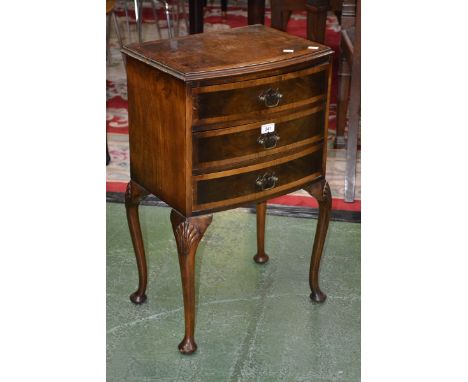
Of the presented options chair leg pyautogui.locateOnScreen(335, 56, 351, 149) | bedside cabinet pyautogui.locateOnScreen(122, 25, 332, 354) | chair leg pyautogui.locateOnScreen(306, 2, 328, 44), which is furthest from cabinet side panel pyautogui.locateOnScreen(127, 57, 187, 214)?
chair leg pyautogui.locateOnScreen(306, 2, 328, 44)

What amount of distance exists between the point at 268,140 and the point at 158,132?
0.97ft

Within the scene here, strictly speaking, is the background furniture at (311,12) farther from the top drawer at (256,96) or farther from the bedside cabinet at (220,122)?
the top drawer at (256,96)

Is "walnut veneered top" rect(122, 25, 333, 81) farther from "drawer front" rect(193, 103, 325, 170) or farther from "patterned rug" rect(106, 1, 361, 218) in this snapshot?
"patterned rug" rect(106, 1, 361, 218)

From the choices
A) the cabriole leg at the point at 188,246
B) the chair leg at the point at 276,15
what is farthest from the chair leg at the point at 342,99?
the cabriole leg at the point at 188,246

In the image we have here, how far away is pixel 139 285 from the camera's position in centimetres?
261

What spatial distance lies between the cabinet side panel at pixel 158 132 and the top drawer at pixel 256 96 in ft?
0.19

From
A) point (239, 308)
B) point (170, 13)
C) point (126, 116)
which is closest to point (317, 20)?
point (126, 116)

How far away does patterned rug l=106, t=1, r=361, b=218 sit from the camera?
345cm

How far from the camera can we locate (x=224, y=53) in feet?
7.16

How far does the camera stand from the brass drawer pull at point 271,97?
211cm

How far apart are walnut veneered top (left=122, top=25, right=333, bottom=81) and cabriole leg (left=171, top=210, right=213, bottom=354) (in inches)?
15.5
